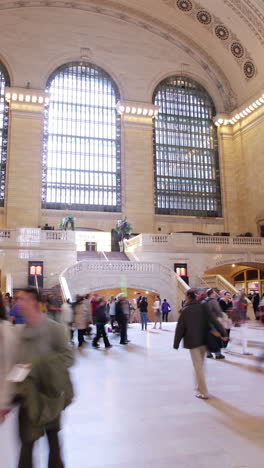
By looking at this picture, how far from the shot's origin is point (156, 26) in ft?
103

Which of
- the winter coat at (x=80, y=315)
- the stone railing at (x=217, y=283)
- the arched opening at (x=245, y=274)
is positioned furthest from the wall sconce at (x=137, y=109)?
the winter coat at (x=80, y=315)

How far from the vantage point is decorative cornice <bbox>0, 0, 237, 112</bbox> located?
2964 centimetres

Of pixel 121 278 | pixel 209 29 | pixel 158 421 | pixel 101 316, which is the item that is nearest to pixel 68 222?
pixel 121 278

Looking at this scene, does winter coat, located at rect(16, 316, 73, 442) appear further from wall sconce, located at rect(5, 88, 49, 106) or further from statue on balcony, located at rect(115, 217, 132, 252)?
wall sconce, located at rect(5, 88, 49, 106)

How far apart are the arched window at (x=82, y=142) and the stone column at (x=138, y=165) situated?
0.73 m

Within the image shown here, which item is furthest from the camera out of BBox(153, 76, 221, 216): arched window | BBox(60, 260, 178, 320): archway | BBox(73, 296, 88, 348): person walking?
BBox(153, 76, 221, 216): arched window

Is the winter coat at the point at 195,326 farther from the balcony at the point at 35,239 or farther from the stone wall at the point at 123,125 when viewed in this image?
the stone wall at the point at 123,125

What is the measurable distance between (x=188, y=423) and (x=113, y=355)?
444 cm

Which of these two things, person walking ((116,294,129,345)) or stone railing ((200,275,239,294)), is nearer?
person walking ((116,294,129,345))

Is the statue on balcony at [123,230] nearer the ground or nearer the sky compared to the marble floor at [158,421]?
nearer the sky

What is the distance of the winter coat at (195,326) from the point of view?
528 centimetres

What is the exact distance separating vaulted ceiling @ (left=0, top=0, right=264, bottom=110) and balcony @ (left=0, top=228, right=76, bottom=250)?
17.6 meters

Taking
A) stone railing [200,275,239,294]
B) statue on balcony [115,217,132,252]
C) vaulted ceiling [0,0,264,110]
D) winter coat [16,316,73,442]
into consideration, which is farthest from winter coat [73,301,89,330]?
vaulted ceiling [0,0,264,110]

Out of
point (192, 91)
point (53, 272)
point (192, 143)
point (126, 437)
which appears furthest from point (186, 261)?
point (126, 437)
